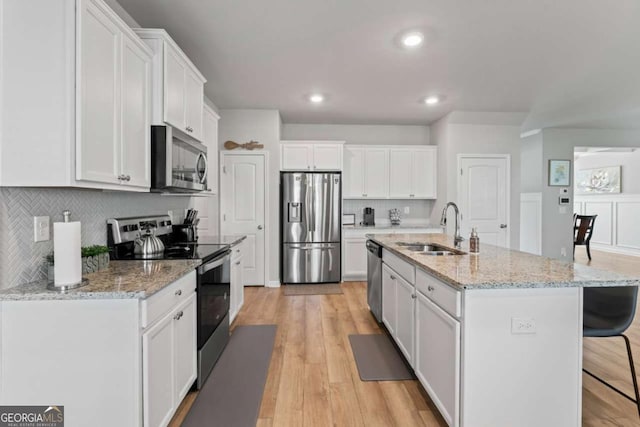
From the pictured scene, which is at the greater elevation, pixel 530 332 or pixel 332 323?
pixel 530 332

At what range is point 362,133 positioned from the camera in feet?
18.6

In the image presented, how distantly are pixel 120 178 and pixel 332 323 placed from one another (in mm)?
2406

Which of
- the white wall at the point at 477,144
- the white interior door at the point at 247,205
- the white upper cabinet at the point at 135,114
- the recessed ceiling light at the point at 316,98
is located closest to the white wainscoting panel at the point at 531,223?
the white wall at the point at 477,144

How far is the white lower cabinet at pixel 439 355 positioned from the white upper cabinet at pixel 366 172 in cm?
335

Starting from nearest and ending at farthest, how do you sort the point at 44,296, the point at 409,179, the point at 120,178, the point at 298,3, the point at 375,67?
the point at 44,296, the point at 120,178, the point at 298,3, the point at 375,67, the point at 409,179

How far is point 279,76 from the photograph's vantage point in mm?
3518

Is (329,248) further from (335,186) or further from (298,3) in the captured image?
(298,3)

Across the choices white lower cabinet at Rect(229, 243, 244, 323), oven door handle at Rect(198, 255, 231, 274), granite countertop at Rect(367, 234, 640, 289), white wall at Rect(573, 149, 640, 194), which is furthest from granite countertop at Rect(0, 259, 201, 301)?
white wall at Rect(573, 149, 640, 194)

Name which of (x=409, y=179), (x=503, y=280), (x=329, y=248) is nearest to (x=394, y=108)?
(x=409, y=179)

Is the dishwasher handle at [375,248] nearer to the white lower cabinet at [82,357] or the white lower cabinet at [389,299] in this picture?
the white lower cabinet at [389,299]

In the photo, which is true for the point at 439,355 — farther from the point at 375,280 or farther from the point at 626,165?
the point at 626,165

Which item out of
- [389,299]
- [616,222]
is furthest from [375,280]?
[616,222]

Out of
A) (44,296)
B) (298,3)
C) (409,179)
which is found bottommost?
(44,296)

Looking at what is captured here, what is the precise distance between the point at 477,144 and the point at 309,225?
2.90 m
